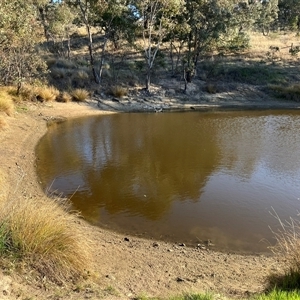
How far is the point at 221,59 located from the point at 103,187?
69.6ft

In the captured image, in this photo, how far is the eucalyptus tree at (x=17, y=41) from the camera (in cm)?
1235

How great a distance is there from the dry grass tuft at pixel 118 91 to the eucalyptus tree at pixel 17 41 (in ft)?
15.0

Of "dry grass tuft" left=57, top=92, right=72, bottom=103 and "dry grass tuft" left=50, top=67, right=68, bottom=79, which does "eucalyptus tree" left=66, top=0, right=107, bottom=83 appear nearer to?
"dry grass tuft" left=50, top=67, right=68, bottom=79

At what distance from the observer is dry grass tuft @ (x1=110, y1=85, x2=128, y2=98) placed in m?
21.6

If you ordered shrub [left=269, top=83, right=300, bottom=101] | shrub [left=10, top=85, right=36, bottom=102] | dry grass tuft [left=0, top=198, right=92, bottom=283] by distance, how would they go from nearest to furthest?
dry grass tuft [left=0, top=198, right=92, bottom=283] → shrub [left=10, top=85, right=36, bottom=102] → shrub [left=269, top=83, right=300, bottom=101]

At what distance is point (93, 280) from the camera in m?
4.72

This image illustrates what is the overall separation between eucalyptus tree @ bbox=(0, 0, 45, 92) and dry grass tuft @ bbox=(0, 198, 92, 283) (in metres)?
8.60

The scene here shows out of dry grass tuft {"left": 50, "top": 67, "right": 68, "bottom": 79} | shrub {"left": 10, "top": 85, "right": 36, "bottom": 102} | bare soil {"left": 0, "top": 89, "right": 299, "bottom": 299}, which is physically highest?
dry grass tuft {"left": 50, "top": 67, "right": 68, "bottom": 79}

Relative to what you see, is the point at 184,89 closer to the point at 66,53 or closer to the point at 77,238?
the point at 66,53

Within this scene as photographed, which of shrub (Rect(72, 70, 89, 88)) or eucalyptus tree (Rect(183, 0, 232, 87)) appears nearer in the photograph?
eucalyptus tree (Rect(183, 0, 232, 87))

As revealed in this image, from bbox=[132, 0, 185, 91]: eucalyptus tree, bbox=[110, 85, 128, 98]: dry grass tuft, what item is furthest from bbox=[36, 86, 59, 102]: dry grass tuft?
bbox=[132, 0, 185, 91]: eucalyptus tree

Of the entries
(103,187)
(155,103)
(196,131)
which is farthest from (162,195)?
(155,103)

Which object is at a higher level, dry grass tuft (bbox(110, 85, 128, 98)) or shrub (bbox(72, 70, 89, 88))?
shrub (bbox(72, 70, 89, 88))

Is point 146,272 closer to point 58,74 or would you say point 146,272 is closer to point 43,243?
point 43,243
